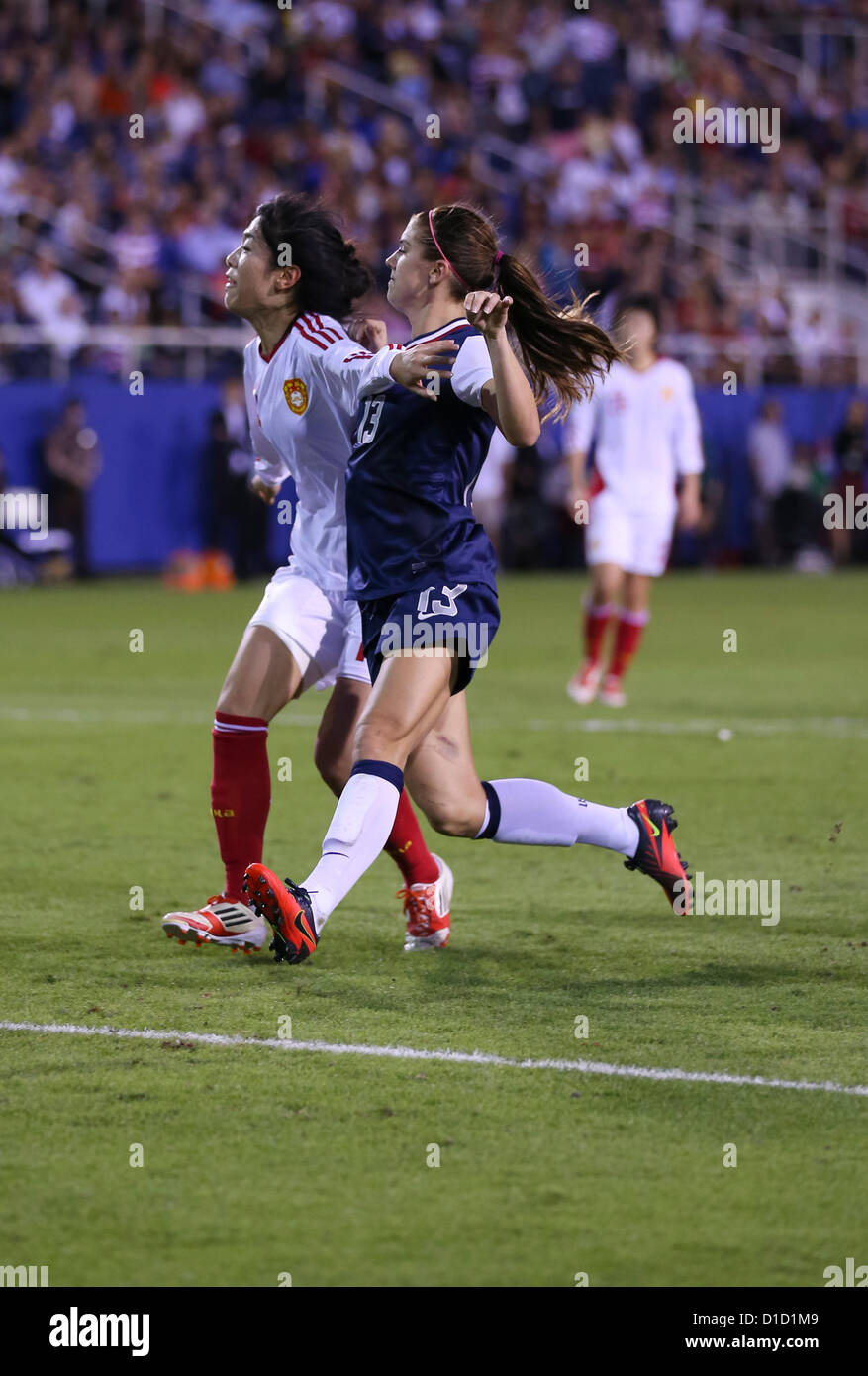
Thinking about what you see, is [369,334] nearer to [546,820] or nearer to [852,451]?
[546,820]

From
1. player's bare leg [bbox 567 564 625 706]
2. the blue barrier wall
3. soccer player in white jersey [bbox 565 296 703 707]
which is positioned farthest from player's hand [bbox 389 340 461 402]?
the blue barrier wall

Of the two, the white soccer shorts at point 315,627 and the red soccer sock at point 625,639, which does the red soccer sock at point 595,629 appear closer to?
the red soccer sock at point 625,639

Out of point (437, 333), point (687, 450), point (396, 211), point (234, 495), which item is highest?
point (396, 211)

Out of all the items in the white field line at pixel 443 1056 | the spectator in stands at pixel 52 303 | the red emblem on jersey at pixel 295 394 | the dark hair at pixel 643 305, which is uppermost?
the spectator in stands at pixel 52 303

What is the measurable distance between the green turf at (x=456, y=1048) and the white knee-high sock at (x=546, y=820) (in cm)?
36

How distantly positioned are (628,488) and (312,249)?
22.9 feet

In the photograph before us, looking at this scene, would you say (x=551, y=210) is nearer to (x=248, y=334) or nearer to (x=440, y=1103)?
(x=248, y=334)

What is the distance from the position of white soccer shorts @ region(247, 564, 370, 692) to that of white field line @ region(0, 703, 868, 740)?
5.20 meters

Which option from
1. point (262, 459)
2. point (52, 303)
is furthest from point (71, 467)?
point (262, 459)

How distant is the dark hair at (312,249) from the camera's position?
620cm

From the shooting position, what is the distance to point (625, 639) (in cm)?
1285

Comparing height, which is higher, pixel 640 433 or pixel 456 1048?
pixel 640 433

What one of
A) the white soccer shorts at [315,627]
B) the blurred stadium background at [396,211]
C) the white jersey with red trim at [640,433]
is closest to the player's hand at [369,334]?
the white soccer shorts at [315,627]
